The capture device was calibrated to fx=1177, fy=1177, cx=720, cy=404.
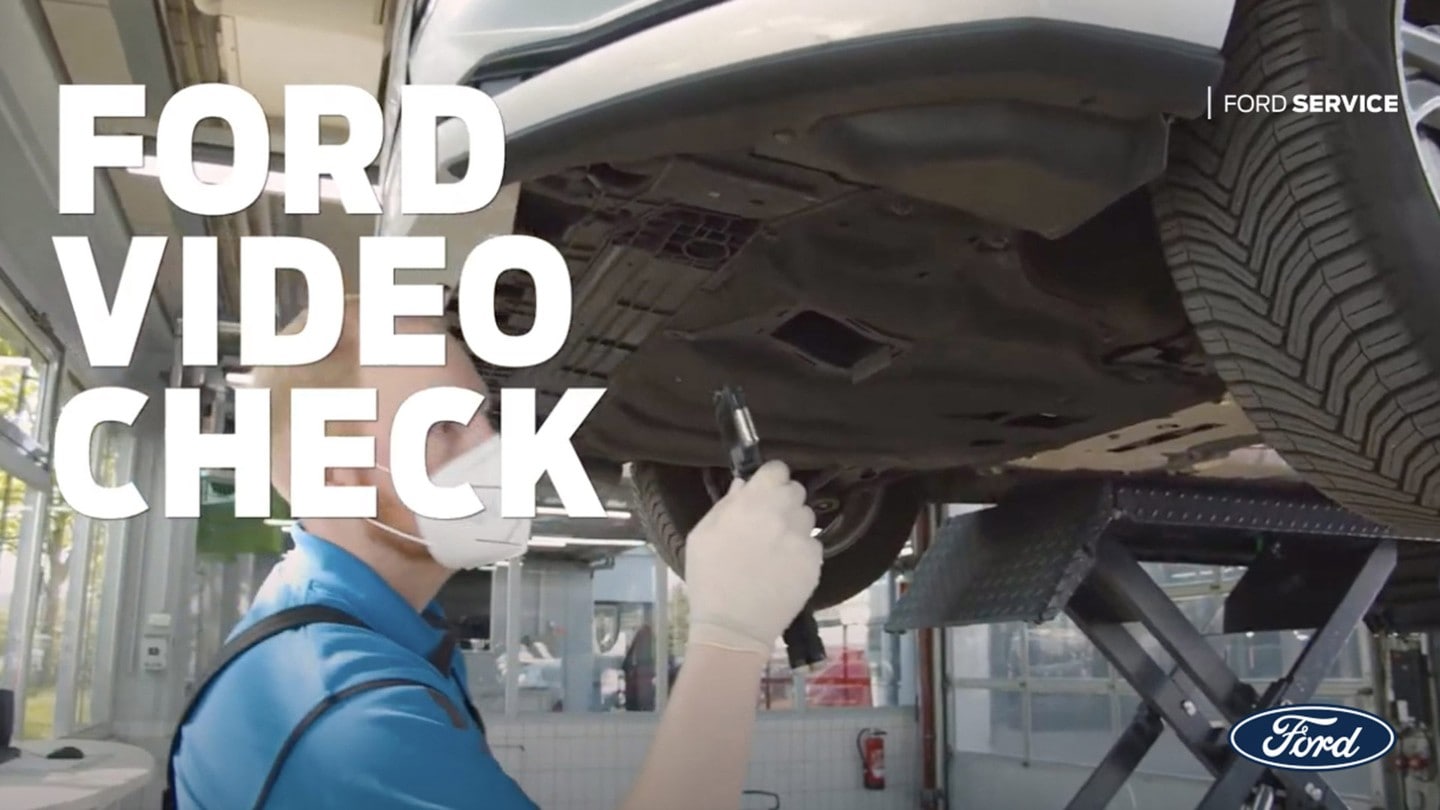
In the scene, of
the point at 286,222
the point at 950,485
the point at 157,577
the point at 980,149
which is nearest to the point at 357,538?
the point at 980,149

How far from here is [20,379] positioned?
457cm

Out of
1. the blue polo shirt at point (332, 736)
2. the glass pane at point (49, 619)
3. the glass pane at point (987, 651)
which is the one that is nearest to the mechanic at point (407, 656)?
the blue polo shirt at point (332, 736)

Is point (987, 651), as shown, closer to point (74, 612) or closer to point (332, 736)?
point (74, 612)

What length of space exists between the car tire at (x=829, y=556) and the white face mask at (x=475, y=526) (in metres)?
1.21

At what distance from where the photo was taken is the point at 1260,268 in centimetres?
107

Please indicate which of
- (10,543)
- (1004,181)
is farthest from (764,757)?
(1004,181)

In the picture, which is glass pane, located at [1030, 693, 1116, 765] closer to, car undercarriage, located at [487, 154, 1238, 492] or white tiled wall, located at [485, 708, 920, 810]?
white tiled wall, located at [485, 708, 920, 810]

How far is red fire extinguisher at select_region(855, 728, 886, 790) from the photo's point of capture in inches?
329

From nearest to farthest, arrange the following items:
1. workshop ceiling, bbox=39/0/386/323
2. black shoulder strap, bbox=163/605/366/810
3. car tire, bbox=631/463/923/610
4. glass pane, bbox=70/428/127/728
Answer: black shoulder strap, bbox=163/605/366/810 < car tire, bbox=631/463/923/610 < workshop ceiling, bbox=39/0/386/323 < glass pane, bbox=70/428/127/728

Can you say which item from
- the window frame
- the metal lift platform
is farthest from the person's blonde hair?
the window frame

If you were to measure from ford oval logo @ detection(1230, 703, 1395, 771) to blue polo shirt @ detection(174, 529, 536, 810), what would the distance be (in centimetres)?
202

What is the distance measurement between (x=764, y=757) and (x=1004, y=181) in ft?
25.1

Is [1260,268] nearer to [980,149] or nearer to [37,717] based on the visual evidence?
[980,149]

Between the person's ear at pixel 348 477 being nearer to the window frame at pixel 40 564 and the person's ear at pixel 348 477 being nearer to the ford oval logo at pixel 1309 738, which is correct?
the ford oval logo at pixel 1309 738
